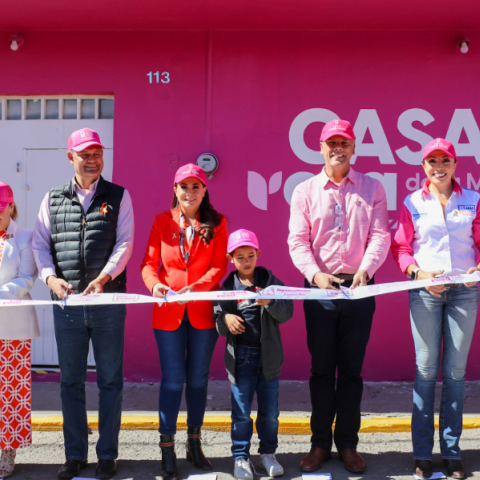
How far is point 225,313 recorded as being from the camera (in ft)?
12.1

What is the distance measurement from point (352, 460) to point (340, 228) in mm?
1608

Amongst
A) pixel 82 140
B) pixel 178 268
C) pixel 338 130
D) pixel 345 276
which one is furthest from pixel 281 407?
pixel 82 140

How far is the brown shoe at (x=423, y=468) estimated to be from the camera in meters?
3.69

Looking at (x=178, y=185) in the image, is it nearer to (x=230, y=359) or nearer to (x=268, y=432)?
(x=230, y=359)

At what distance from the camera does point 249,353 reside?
12.3ft

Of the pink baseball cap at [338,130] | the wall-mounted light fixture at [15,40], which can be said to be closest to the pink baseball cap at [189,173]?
the pink baseball cap at [338,130]

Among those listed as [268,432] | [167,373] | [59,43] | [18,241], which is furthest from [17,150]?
[268,432]

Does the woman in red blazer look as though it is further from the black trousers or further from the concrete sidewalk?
the concrete sidewalk

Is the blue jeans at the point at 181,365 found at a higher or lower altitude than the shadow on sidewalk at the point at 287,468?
higher

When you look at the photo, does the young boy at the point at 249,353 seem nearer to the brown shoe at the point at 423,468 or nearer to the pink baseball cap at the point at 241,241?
the pink baseball cap at the point at 241,241

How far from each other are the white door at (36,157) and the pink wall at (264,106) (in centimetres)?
37

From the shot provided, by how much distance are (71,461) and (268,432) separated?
137 cm

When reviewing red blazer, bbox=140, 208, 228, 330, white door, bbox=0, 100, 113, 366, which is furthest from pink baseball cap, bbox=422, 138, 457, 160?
white door, bbox=0, 100, 113, 366

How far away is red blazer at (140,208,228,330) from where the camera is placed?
376 centimetres
